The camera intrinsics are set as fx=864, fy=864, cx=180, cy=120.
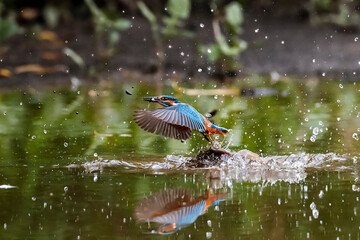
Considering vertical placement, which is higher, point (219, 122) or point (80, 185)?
point (219, 122)

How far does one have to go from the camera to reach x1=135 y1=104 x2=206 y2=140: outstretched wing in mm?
5258

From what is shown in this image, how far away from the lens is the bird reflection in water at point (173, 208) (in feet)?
12.8

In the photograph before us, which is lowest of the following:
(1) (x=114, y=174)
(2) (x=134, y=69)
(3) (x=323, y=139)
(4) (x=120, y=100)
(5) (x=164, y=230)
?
(5) (x=164, y=230)

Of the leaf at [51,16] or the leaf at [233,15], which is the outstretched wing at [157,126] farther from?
the leaf at [51,16]

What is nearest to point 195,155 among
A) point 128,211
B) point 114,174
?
point 114,174

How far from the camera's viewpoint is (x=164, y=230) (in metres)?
3.77

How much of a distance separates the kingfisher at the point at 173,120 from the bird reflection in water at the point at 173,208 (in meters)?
0.69

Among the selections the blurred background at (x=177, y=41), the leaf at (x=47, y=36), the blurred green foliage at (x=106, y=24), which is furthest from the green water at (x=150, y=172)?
the leaf at (x=47, y=36)

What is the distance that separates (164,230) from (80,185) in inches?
47.8

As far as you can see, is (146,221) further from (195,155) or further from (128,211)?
(195,155)

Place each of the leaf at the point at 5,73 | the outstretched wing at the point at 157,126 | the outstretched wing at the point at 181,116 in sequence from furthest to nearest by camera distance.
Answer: the leaf at the point at 5,73
the outstretched wing at the point at 157,126
the outstretched wing at the point at 181,116

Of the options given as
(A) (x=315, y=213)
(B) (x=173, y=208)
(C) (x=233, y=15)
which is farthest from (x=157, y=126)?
(C) (x=233, y=15)

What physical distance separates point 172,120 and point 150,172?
1.14 ft

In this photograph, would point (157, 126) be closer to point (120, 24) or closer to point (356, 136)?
point (356, 136)
